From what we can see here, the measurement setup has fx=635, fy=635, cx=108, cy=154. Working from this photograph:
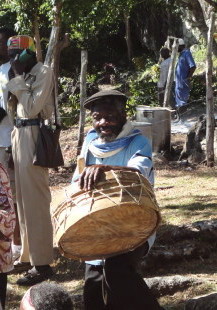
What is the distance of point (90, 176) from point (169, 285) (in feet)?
6.26

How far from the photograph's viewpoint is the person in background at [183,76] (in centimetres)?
1483

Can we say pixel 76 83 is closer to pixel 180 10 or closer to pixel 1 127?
pixel 180 10

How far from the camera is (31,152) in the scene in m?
5.30

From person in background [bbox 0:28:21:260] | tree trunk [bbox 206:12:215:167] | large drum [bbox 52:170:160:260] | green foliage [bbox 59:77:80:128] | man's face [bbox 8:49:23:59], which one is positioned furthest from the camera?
green foliage [bbox 59:77:80:128]

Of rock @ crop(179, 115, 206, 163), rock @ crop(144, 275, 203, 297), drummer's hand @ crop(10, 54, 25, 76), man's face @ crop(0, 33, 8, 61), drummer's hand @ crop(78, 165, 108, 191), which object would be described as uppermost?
man's face @ crop(0, 33, 8, 61)

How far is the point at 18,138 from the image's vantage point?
534 centimetres

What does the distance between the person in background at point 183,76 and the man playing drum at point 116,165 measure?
11133 mm

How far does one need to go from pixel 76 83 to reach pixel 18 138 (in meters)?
17.3

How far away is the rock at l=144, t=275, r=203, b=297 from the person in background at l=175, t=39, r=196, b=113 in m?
10.2

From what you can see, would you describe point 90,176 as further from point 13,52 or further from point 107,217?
point 13,52

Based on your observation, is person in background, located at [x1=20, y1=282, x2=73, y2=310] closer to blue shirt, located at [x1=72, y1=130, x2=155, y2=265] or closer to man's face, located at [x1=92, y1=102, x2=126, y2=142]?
blue shirt, located at [x1=72, y1=130, x2=155, y2=265]

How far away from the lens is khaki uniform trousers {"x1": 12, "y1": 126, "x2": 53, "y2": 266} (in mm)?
5309

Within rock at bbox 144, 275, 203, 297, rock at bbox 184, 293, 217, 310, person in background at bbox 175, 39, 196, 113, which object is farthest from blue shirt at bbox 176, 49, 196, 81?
rock at bbox 184, 293, 217, 310

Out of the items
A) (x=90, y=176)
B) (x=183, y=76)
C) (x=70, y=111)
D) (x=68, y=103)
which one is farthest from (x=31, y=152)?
(x=68, y=103)
